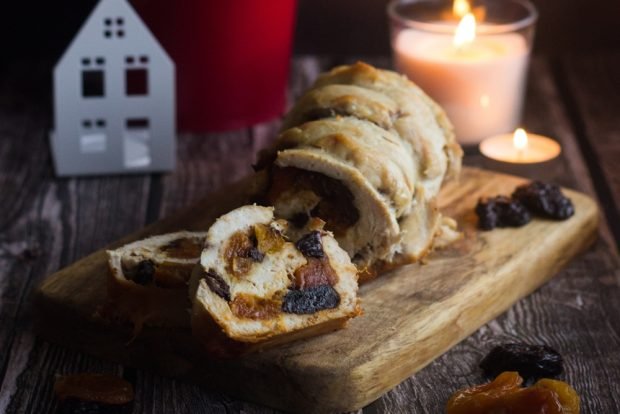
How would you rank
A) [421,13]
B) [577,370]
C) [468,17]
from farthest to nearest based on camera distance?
[421,13] < [468,17] < [577,370]

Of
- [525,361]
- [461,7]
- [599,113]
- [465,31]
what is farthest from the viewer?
[599,113]

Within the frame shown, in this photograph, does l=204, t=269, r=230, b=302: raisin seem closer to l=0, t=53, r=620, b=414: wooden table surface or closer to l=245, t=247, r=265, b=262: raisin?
l=245, t=247, r=265, b=262: raisin

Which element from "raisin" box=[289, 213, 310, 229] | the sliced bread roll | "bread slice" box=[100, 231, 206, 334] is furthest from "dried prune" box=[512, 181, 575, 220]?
"bread slice" box=[100, 231, 206, 334]

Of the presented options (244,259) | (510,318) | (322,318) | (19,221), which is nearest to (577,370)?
(510,318)

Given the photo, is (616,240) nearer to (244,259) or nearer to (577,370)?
(577,370)

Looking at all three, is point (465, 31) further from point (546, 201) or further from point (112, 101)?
point (112, 101)

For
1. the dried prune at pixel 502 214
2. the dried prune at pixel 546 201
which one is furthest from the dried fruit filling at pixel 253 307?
the dried prune at pixel 546 201

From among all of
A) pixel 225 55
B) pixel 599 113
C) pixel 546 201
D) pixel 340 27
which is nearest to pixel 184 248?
pixel 546 201

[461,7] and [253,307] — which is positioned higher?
[461,7]
